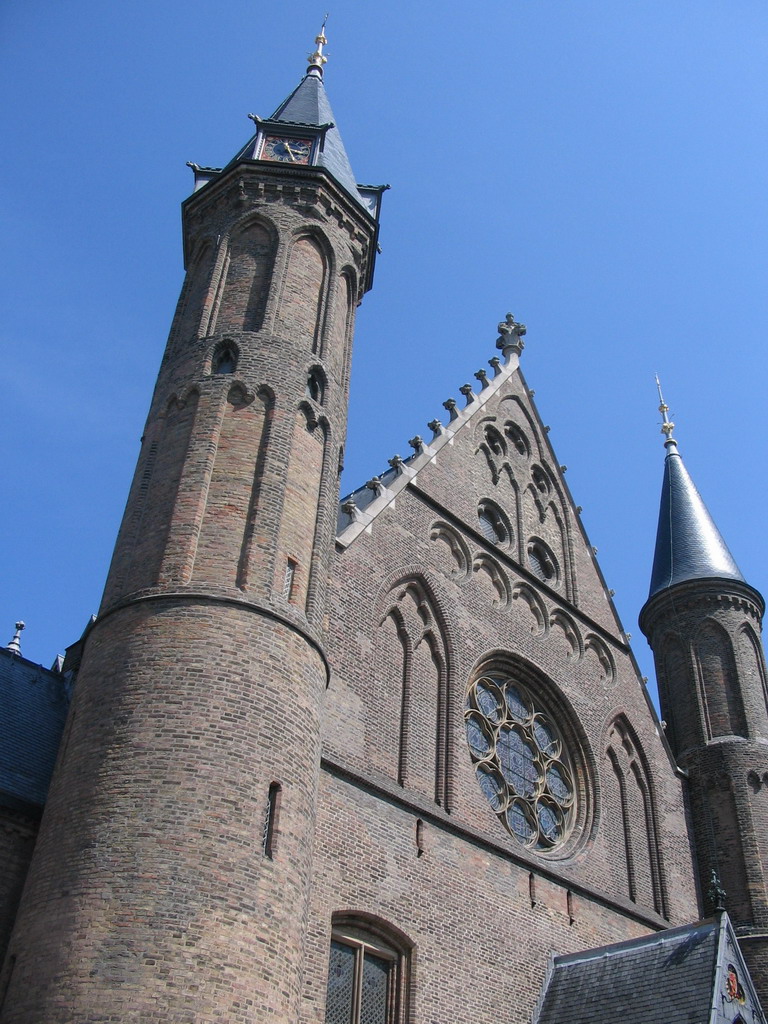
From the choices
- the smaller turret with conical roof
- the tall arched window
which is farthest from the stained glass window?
the smaller turret with conical roof

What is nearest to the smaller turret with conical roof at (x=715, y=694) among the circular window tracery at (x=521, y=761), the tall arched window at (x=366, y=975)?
the circular window tracery at (x=521, y=761)

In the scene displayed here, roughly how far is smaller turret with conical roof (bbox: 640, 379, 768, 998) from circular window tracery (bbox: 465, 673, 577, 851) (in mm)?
3945

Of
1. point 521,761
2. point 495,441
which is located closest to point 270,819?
point 521,761

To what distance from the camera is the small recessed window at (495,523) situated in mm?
22141

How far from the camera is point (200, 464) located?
50.1 ft

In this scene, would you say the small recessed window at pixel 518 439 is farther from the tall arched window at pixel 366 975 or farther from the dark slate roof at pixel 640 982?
the tall arched window at pixel 366 975

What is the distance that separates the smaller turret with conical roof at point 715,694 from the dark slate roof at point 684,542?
26mm

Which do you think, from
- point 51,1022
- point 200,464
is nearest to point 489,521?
point 200,464

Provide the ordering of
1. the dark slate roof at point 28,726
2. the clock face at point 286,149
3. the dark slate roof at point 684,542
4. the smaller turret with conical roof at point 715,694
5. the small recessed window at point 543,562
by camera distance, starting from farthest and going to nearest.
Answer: the dark slate roof at point 684,542, the small recessed window at point 543,562, the smaller turret with conical roof at point 715,694, the clock face at point 286,149, the dark slate roof at point 28,726

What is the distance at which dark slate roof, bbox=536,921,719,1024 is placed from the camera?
14.0 meters

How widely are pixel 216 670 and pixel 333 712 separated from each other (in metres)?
2.71

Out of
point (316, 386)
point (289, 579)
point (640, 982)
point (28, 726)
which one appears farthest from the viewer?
point (316, 386)

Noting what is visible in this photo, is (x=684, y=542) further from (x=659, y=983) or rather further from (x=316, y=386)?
(x=659, y=983)

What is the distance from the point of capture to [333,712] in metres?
15.2
